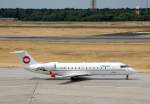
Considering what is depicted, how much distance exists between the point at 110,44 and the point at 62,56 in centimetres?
2079

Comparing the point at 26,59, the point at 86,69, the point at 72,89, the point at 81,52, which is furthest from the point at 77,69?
the point at 81,52

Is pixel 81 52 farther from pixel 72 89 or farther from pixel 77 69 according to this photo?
pixel 72 89

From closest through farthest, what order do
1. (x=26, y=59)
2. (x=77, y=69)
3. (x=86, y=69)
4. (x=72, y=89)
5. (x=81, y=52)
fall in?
(x=72, y=89), (x=86, y=69), (x=77, y=69), (x=26, y=59), (x=81, y=52)

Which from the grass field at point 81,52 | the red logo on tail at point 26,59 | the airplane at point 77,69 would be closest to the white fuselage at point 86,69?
the airplane at point 77,69

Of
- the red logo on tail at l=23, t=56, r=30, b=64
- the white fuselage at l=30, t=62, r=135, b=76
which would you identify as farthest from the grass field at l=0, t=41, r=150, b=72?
the red logo on tail at l=23, t=56, r=30, b=64

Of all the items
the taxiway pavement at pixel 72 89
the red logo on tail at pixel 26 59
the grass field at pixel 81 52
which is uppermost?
the red logo on tail at pixel 26 59

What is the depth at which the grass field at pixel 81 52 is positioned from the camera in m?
84.5

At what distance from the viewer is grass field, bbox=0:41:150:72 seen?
84.5 metres

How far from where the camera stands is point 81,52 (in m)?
94.9

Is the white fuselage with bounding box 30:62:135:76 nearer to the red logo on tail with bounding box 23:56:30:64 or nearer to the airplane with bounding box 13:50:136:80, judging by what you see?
the airplane with bounding box 13:50:136:80

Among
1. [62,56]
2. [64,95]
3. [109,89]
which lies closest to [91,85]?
[109,89]

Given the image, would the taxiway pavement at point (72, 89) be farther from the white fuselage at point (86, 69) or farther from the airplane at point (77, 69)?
the white fuselage at point (86, 69)

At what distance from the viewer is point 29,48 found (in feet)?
337

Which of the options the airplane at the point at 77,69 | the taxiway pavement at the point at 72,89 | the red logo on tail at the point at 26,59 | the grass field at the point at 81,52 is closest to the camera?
the taxiway pavement at the point at 72,89
